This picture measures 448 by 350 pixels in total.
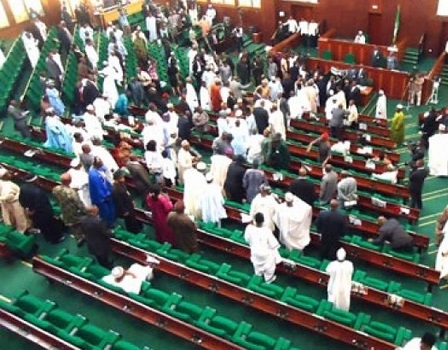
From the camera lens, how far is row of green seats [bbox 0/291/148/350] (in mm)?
6141

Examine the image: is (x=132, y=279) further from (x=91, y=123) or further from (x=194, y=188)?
(x=91, y=123)

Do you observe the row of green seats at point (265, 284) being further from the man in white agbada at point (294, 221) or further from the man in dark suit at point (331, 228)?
the man in dark suit at point (331, 228)

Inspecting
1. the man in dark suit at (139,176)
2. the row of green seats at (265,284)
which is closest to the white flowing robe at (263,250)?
the row of green seats at (265,284)

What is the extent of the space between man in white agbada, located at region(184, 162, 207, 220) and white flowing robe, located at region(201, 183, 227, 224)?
14 cm

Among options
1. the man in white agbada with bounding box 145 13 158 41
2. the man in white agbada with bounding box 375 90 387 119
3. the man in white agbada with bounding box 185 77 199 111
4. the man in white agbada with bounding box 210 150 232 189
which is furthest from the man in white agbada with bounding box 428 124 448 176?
the man in white agbada with bounding box 145 13 158 41

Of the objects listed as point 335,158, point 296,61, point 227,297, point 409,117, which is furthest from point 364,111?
point 227,297

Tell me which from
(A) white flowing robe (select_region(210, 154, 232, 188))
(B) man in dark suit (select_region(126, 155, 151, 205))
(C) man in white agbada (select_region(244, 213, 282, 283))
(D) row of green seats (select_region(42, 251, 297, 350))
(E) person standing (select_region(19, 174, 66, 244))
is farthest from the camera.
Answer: (A) white flowing robe (select_region(210, 154, 232, 188))

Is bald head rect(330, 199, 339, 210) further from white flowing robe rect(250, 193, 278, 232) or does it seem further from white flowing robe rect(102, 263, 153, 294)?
white flowing robe rect(102, 263, 153, 294)

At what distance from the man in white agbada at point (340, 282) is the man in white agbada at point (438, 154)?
518 centimetres

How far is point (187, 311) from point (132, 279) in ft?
3.61

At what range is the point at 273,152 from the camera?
9.95m

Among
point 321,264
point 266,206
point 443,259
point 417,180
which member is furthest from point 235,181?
point 443,259

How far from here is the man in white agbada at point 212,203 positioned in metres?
8.22

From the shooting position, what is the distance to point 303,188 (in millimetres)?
8148
